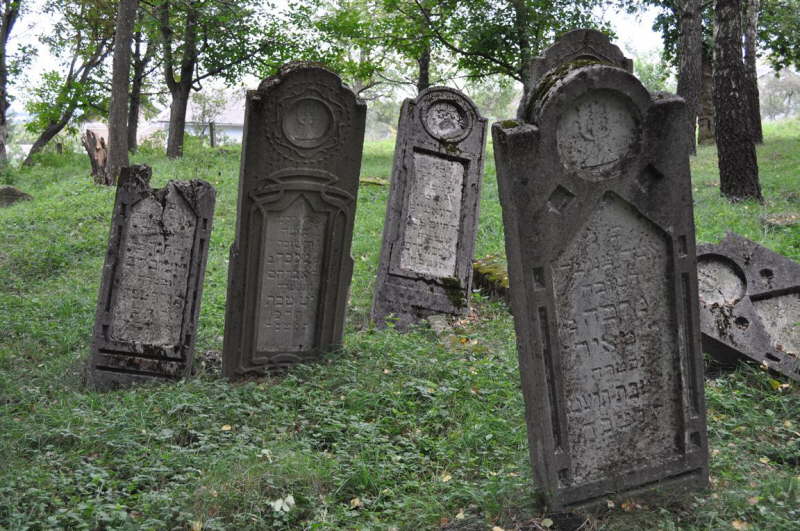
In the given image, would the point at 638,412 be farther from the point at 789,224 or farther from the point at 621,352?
the point at 789,224

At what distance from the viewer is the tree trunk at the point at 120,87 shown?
51.7ft

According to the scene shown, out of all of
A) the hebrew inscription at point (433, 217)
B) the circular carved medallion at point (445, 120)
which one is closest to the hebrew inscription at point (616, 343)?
the hebrew inscription at point (433, 217)

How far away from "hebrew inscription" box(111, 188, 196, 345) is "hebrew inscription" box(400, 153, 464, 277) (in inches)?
102

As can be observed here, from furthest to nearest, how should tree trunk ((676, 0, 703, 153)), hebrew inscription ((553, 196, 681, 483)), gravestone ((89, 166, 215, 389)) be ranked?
tree trunk ((676, 0, 703, 153)) → gravestone ((89, 166, 215, 389)) → hebrew inscription ((553, 196, 681, 483))

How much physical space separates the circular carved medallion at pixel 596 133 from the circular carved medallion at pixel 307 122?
126 inches

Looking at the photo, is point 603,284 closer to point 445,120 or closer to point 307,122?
point 307,122

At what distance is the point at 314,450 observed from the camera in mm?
4961

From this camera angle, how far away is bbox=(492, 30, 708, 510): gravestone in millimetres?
3791

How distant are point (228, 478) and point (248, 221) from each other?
267cm

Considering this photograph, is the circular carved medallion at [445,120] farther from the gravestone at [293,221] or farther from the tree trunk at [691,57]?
the tree trunk at [691,57]

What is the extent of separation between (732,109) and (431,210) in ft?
17.0

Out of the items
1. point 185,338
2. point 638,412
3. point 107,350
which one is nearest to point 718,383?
point 638,412

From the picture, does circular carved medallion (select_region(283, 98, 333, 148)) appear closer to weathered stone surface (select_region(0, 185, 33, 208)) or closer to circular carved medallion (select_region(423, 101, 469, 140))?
circular carved medallion (select_region(423, 101, 469, 140))

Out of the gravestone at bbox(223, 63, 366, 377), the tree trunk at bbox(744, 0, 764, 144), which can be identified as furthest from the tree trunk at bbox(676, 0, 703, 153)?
the gravestone at bbox(223, 63, 366, 377)
